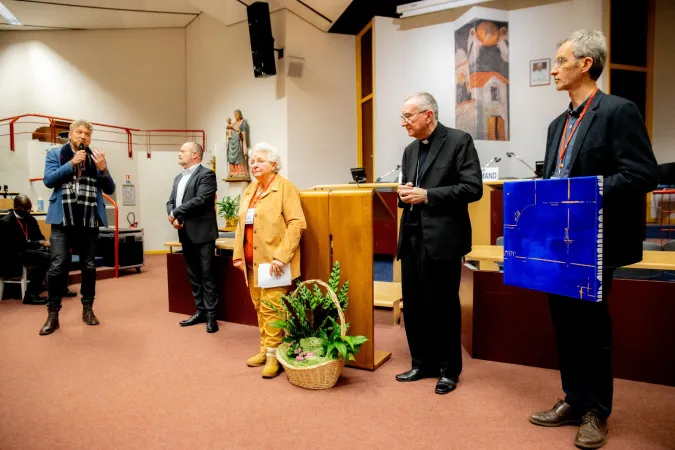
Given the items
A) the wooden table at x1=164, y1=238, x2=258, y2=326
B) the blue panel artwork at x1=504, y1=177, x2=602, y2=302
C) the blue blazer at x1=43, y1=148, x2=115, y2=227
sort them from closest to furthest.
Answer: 1. the blue panel artwork at x1=504, y1=177, x2=602, y2=302
2. the blue blazer at x1=43, y1=148, x2=115, y2=227
3. the wooden table at x1=164, y1=238, x2=258, y2=326

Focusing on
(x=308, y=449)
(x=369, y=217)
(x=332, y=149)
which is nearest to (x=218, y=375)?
(x=308, y=449)

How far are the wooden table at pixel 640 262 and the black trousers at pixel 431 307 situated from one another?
1.48ft

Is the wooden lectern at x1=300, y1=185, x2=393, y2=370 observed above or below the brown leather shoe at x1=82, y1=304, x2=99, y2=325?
above

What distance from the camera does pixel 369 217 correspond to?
2.48 metres

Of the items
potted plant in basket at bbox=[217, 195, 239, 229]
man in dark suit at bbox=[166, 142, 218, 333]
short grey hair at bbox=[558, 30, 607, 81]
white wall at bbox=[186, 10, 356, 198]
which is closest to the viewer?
short grey hair at bbox=[558, 30, 607, 81]

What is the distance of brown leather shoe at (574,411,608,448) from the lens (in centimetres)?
168

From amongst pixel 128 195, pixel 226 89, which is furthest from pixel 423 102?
pixel 128 195

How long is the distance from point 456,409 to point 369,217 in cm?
104

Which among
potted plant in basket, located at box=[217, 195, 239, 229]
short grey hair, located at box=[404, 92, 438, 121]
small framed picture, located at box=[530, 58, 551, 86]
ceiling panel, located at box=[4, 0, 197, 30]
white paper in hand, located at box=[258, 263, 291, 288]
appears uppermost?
ceiling panel, located at box=[4, 0, 197, 30]

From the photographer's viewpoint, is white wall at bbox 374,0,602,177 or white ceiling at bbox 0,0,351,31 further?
white ceiling at bbox 0,0,351,31

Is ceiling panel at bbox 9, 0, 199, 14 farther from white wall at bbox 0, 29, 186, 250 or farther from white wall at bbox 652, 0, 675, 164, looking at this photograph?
white wall at bbox 652, 0, 675, 164

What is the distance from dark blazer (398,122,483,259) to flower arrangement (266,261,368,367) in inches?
22.1

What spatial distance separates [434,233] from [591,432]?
3.35 feet

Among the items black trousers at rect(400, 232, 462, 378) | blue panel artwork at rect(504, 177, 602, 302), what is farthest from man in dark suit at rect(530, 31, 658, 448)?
black trousers at rect(400, 232, 462, 378)
